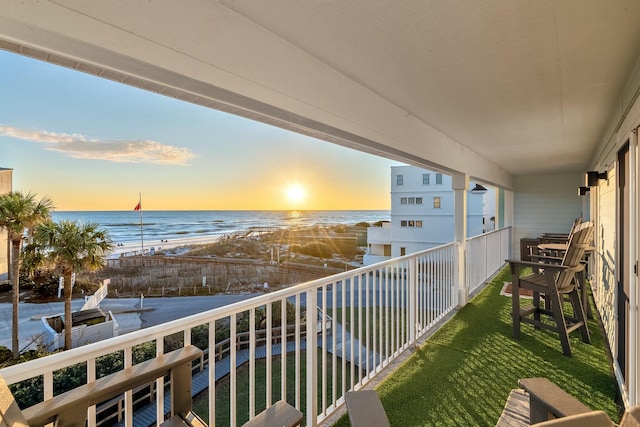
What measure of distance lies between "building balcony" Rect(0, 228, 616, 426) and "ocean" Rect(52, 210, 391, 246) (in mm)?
12526

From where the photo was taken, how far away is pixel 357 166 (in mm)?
24734

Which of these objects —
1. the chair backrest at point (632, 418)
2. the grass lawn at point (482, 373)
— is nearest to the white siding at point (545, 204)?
the grass lawn at point (482, 373)

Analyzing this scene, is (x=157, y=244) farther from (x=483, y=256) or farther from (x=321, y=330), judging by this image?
(x=321, y=330)

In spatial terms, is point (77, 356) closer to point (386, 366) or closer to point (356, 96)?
point (356, 96)

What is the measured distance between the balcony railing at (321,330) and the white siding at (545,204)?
141 centimetres

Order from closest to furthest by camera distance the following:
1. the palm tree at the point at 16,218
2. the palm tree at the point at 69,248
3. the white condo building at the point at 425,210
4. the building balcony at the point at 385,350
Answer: the building balcony at the point at 385,350
the palm tree at the point at 16,218
the palm tree at the point at 69,248
the white condo building at the point at 425,210

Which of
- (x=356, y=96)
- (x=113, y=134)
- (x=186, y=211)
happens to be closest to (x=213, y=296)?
(x=113, y=134)

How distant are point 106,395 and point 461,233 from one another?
186 inches

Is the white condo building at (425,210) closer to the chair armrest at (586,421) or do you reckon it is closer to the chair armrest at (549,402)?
the chair armrest at (549,402)

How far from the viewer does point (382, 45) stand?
176 centimetres

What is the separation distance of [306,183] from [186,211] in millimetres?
10244

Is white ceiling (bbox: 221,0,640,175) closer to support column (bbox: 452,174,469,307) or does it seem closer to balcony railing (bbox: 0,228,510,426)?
balcony railing (bbox: 0,228,510,426)

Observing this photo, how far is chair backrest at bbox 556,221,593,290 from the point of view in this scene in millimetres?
3156

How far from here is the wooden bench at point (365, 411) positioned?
100 cm
